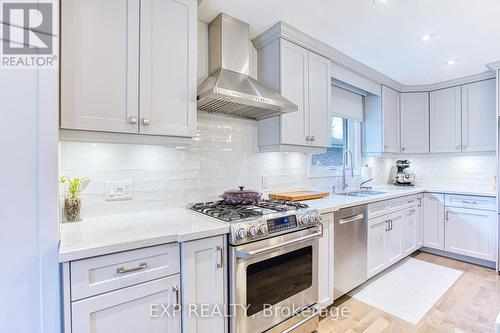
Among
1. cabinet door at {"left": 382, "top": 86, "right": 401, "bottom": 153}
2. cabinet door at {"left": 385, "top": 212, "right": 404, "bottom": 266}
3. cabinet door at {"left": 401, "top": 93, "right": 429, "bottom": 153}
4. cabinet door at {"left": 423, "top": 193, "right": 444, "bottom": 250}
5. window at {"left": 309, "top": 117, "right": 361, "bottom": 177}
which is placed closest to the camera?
cabinet door at {"left": 385, "top": 212, "right": 404, "bottom": 266}

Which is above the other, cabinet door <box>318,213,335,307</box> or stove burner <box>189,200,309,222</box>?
stove burner <box>189,200,309,222</box>

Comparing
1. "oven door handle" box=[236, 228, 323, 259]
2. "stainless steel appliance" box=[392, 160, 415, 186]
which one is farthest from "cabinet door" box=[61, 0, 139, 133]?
"stainless steel appliance" box=[392, 160, 415, 186]

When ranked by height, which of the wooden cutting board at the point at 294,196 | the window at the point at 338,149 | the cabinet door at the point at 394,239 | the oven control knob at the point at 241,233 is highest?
the window at the point at 338,149

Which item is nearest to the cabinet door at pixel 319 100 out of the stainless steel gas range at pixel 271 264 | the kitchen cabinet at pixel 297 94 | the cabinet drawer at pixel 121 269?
the kitchen cabinet at pixel 297 94

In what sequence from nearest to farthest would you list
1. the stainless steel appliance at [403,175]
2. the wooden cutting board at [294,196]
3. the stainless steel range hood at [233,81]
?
the stainless steel range hood at [233,81]
the wooden cutting board at [294,196]
the stainless steel appliance at [403,175]

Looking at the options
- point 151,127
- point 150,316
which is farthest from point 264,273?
point 151,127

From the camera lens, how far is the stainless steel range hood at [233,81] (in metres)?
1.80

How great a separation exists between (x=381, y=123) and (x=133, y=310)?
11.7 feet

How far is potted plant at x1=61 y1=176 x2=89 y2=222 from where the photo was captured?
1502 millimetres

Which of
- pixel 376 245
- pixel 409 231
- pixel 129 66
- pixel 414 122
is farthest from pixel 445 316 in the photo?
pixel 129 66

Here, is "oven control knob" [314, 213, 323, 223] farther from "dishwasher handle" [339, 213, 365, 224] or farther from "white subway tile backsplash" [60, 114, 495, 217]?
"white subway tile backsplash" [60, 114, 495, 217]

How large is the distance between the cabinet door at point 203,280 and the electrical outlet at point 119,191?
687 mm

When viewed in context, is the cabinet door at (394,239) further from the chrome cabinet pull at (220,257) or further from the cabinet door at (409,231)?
the chrome cabinet pull at (220,257)

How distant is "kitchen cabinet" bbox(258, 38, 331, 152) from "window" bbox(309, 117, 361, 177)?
1.47 feet
